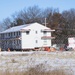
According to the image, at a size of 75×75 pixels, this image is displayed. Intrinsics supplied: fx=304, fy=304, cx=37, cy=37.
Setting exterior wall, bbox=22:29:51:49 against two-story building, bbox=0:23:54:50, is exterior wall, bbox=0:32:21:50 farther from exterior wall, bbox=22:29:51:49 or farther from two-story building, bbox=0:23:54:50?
exterior wall, bbox=22:29:51:49

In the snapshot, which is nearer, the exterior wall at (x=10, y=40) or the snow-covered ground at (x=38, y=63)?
the snow-covered ground at (x=38, y=63)

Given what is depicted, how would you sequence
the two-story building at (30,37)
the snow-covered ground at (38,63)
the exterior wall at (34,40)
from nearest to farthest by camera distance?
the snow-covered ground at (38,63), the exterior wall at (34,40), the two-story building at (30,37)

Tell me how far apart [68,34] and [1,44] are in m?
24.8

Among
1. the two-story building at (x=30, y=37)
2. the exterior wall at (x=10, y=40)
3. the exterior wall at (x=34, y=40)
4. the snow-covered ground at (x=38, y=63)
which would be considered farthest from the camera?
the exterior wall at (x=10, y=40)

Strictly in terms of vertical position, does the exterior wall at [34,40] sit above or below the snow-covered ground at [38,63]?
above

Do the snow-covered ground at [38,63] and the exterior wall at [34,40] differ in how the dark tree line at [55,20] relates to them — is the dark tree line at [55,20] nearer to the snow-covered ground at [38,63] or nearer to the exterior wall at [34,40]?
the exterior wall at [34,40]

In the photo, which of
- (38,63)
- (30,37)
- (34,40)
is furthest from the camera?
(30,37)

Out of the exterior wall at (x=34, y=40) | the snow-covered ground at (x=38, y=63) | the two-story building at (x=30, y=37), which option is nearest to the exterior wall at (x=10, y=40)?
the two-story building at (x=30, y=37)

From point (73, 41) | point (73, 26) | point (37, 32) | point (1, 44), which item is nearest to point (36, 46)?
point (37, 32)

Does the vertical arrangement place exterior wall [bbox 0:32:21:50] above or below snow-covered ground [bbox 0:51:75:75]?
above

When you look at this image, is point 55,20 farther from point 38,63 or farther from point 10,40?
point 38,63

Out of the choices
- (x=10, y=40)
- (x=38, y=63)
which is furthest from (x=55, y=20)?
(x=38, y=63)

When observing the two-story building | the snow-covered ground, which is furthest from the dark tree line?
the snow-covered ground

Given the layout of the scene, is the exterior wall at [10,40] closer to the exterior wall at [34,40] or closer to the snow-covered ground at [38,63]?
the exterior wall at [34,40]
